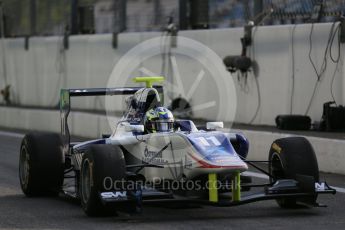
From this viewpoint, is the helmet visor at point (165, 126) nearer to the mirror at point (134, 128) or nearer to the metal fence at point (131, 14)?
the mirror at point (134, 128)

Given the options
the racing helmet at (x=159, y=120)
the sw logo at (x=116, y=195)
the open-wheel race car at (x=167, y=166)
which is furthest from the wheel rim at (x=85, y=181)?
the racing helmet at (x=159, y=120)

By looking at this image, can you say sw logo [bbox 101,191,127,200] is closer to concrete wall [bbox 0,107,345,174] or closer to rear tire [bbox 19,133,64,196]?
rear tire [bbox 19,133,64,196]

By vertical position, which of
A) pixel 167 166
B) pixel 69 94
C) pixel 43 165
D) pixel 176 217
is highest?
pixel 69 94

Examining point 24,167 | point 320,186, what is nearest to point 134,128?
point 24,167

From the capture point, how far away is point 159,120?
11086 millimetres

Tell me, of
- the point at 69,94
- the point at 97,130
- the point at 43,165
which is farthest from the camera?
the point at 97,130

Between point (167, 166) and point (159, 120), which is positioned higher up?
point (159, 120)

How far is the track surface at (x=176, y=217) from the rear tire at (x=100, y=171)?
4.4 inches

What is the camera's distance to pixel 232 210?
1096cm

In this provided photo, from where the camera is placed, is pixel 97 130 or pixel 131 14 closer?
pixel 97 130

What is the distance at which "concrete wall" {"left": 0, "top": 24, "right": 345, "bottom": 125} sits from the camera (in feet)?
60.4

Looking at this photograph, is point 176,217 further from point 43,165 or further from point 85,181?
point 43,165

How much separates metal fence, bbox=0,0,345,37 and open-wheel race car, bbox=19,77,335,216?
771cm

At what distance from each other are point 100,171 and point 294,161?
2.11 meters
